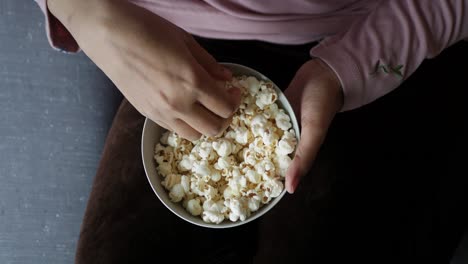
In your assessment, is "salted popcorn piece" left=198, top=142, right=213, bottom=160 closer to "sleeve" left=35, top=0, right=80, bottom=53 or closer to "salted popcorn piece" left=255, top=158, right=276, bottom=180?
"salted popcorn piece" left=255, top=158, right=276, bottom=180

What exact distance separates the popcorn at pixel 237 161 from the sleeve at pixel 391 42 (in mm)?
129

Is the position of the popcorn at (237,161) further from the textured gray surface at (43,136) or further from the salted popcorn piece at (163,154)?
the textured gray surface at (43,136)

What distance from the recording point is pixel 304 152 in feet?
1.92

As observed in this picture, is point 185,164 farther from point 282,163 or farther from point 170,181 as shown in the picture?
point 282,163

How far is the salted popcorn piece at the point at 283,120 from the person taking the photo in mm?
601

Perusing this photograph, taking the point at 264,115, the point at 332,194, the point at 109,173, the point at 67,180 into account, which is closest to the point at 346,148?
the point at 332,194

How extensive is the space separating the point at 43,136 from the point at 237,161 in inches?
17.8

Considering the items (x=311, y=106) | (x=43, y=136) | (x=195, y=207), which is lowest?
(x=43, y=136)

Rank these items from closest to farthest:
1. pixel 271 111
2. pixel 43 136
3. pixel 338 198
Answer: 1. pixel 271 111
2. pixel 338 198
3. pixel 43 136

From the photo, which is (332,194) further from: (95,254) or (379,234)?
(95,254)

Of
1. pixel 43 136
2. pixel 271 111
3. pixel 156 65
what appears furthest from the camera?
pixel 43 136

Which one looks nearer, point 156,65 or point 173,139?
point 156,65

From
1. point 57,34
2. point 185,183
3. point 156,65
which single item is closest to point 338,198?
point 185,183

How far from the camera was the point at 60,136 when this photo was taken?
33.5 inches
